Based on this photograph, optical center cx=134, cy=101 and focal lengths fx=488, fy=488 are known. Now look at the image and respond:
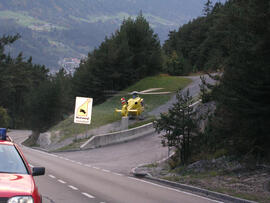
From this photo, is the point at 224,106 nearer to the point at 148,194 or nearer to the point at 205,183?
the point at 205,183

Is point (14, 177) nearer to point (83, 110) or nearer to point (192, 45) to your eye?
point (83, 110)

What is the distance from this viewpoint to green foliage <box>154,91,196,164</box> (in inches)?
843

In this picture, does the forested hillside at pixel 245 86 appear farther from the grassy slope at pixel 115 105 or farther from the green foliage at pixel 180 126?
the grassy slope at pixel 115 105

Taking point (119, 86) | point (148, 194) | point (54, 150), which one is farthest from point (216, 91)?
point (119, 86)

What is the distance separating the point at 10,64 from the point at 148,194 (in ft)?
261

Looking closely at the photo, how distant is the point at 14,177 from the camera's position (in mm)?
7797

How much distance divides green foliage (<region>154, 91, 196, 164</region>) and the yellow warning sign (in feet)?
65.0

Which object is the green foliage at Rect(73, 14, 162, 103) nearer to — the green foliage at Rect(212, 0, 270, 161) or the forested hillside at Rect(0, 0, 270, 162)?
the forested hillside at Rect(0, 0, 270, 162)

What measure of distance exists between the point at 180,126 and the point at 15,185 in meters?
14.6

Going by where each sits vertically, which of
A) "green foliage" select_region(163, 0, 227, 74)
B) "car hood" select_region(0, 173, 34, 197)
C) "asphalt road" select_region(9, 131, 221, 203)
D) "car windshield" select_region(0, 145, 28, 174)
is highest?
"green foliage" select_region(163, 0, 227, 74)

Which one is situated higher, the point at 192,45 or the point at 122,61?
the point at 192,45

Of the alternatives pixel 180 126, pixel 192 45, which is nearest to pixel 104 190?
pixel 180 126

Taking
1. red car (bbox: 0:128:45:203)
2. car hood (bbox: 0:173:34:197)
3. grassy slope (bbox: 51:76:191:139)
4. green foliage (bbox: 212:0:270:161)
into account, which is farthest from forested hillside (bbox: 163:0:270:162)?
grassy slope (bbox: 51:76:191:139)

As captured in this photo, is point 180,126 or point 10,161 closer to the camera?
point 10,161
